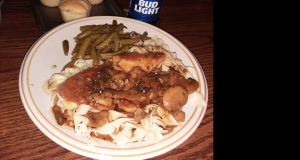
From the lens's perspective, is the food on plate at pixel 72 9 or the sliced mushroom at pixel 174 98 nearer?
the sliced mushroom at pixel 174 98

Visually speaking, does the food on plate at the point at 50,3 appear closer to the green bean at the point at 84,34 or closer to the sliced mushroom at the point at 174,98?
the green bean at the point at 84,34

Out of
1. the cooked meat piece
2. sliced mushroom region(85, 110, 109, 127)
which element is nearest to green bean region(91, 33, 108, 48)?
the cooked meat piece

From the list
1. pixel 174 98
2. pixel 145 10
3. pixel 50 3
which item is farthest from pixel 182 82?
pixel 50 3

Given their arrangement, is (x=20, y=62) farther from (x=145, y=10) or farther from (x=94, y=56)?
(x=145, y=10)

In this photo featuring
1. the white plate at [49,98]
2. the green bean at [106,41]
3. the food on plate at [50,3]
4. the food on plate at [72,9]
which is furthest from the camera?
the food on plate at [50,3]

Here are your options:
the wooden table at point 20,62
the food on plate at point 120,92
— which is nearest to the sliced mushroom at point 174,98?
the food on plate at point 120,92

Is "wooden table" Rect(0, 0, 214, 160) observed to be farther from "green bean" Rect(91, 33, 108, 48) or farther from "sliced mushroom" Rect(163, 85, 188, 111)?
"green bean" Rect(91, 33, 108, 48)
